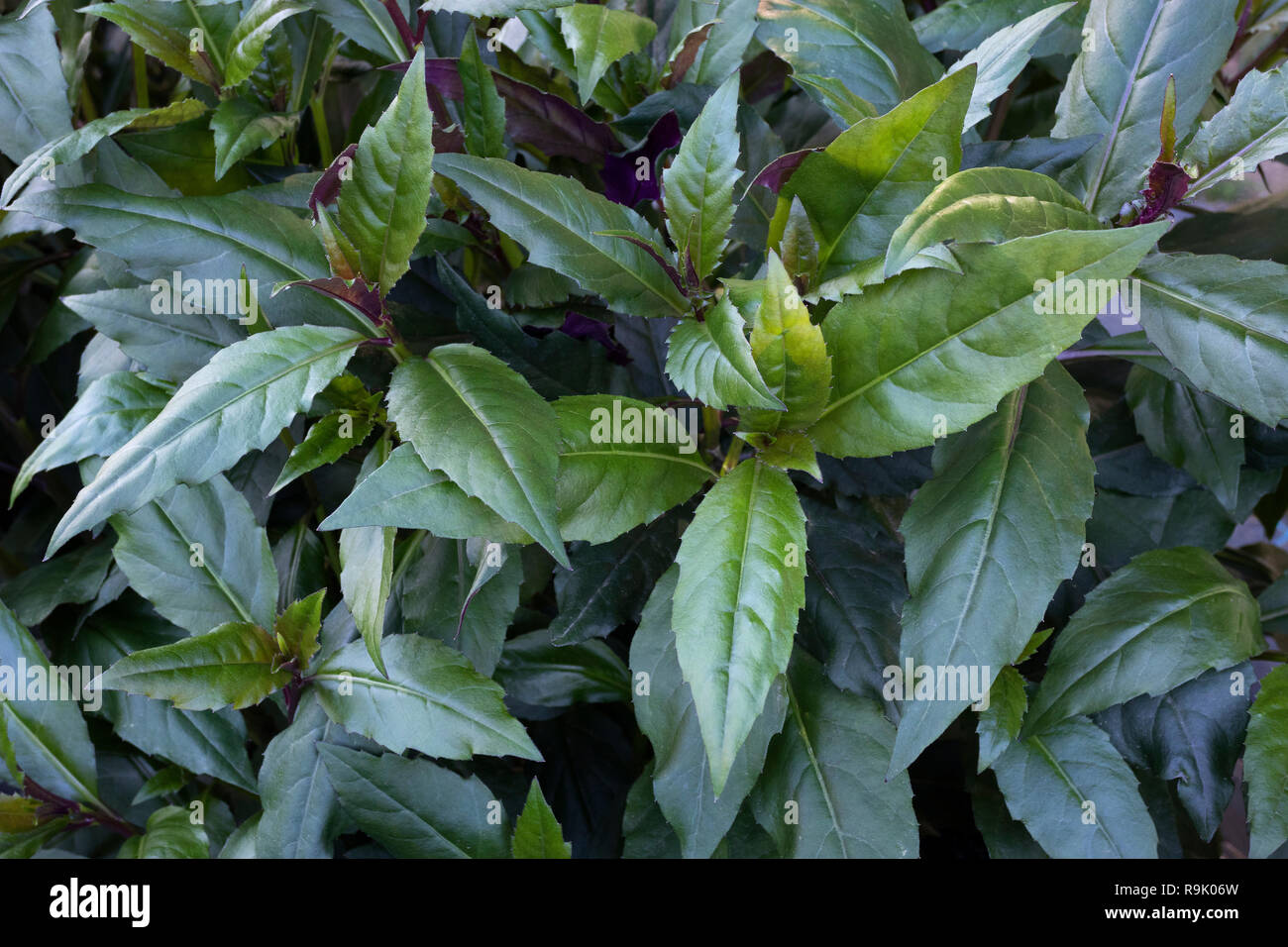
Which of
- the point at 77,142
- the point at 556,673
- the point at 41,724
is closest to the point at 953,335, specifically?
the point at 556,673

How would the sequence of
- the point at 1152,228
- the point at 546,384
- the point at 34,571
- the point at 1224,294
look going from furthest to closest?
1. the point at 34,571
2. the point at 546,384
3. the point at 1224,294
4. the point at 1152,228

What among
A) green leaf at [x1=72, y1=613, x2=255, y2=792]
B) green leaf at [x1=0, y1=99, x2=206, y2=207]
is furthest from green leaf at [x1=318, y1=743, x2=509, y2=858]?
green leaf at [x1=0, y1=99, x2=206, y2=207]

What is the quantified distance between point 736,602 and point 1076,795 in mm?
315

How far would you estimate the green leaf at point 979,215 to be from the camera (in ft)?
1.75

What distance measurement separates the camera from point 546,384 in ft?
2.36

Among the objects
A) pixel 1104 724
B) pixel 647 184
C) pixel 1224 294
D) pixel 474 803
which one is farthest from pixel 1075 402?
pixel 474 803

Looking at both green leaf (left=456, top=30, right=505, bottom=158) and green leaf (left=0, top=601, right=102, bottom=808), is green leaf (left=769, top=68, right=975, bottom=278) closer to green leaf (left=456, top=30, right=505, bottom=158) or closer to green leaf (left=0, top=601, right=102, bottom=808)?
green leaf (left=456, top=30, right=505, bottom=158)

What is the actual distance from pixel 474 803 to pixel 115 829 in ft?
1.15

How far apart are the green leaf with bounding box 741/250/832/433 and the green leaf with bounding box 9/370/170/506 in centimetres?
42

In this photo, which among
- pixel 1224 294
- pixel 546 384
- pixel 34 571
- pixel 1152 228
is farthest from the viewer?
pixel 34 571

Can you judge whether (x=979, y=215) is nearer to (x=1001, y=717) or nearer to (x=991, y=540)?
(x=991, y=540)

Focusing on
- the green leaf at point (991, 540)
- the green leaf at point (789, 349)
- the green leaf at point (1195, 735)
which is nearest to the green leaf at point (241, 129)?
the green leaf at point (789, 349)

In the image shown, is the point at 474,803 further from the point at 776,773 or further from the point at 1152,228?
the point at 1152,228

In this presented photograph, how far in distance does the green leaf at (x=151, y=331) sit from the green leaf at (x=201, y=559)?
10 centimetres
